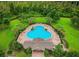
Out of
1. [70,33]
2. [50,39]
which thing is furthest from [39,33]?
[70,33]

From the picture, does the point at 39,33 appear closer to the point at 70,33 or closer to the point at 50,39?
the point at 50,39

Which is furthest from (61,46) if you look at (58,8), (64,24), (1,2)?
(1,2)

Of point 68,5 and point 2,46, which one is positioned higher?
point 68,5

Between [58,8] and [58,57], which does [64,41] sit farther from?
[58,8]
